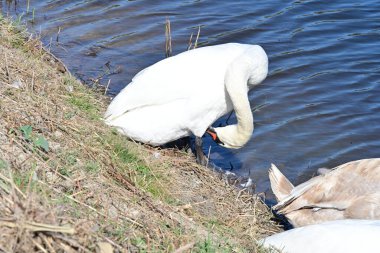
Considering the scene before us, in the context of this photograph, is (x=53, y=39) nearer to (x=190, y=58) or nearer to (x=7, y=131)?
(x=190, y=58)

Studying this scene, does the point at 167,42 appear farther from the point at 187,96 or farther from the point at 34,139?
the point at 34,139

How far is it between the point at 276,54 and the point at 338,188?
4236 millimetres

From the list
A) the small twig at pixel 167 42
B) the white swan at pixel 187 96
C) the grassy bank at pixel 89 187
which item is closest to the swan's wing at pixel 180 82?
the white swan at pixel 187 96

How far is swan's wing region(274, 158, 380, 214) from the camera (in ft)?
20.9

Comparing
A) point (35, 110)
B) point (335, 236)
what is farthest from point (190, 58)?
point (335, 236)

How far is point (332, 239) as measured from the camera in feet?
17.2

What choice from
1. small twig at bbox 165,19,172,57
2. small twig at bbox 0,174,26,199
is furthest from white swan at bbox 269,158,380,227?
A: small twig at bbox 165,19,172,57

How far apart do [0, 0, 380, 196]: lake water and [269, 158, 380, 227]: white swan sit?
93 centimetres

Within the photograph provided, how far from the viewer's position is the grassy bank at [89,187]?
141 inches

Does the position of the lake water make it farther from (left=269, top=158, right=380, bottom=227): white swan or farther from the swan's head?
(left=269, top=158, right=380, bottom=227): white swan

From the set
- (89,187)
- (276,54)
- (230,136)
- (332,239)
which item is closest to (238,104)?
(230,136)

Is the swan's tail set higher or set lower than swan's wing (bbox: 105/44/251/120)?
lower

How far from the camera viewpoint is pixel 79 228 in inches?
139

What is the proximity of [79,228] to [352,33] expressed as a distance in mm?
8349
